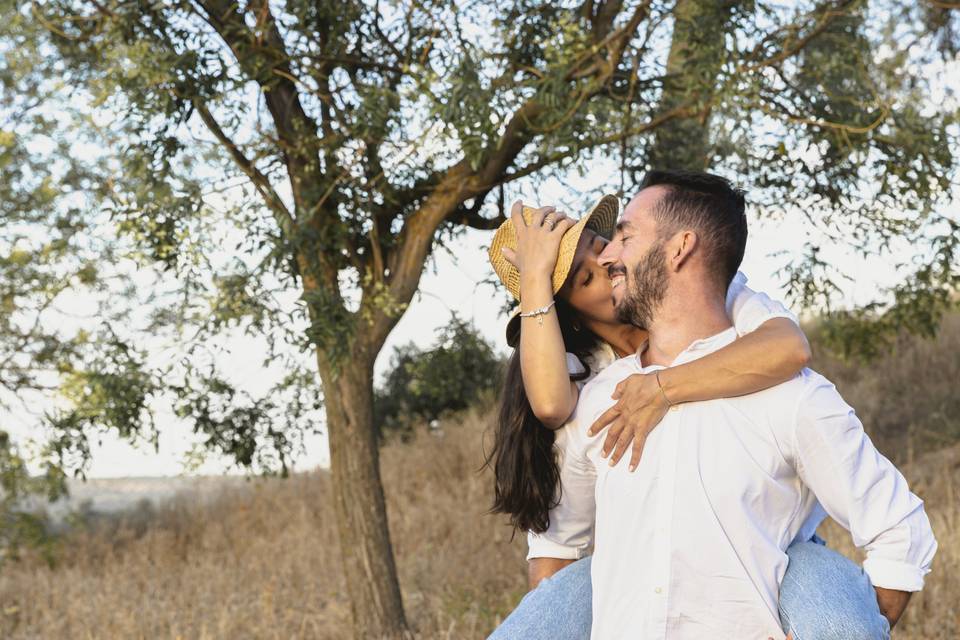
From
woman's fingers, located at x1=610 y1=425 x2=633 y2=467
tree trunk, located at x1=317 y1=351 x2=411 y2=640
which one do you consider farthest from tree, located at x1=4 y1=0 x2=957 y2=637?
woman's fingers, located at x1=610 y1=425 x2=633 y2=467

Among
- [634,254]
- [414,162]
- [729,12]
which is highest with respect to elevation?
[729,12]

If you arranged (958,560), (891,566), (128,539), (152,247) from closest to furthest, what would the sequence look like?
(891,566)
(152,247)
(958,560)
(128,539)

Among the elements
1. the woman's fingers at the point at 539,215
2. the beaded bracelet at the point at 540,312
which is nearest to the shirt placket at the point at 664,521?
the beaded bracelet at the point at 540,312

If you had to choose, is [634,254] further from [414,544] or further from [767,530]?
[414,544]

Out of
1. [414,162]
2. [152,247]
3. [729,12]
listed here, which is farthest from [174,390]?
[729,12]

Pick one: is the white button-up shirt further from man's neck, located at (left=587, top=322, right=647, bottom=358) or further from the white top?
man's neck, located at (left=587, top=322, right=647, bottom=358)

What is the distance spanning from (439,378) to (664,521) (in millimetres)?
4591

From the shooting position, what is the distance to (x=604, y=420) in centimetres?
293

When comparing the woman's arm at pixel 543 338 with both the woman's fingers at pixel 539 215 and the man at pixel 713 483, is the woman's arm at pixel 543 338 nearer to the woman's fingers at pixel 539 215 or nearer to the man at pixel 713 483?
the woman's fingers at pixel 539 215

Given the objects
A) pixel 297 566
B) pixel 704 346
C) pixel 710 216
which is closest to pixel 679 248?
pixel 710 216

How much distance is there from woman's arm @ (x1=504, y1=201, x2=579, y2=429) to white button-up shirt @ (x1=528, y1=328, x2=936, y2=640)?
28cm

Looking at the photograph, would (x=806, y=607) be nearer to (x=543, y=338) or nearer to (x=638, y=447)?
(x=638, y=447)

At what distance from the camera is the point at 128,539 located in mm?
11656

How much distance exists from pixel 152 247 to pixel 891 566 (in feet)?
13.7
